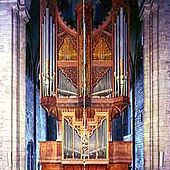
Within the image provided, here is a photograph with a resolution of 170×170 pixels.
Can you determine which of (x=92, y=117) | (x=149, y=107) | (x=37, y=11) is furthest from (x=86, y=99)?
(x=37, y=11)

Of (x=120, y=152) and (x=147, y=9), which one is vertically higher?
(x=147, y=9)

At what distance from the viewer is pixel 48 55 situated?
56.4ft

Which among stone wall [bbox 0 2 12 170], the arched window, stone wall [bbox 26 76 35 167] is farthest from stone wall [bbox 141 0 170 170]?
the arched window

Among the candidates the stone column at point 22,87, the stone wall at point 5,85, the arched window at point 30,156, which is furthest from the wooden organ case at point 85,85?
the arched window at point 30,156

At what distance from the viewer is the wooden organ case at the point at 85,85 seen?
653 inches

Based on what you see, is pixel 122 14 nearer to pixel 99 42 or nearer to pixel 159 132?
pixel 99 42

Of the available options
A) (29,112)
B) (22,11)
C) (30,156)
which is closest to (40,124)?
(30,156)

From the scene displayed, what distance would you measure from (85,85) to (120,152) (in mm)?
2442

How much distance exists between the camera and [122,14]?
1748cm

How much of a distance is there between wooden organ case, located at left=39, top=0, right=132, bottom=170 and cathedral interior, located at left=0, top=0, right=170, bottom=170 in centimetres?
3

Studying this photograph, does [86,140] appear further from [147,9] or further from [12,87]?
[147,9]

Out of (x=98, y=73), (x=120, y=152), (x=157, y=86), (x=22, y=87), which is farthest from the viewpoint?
(x=98, y=73)

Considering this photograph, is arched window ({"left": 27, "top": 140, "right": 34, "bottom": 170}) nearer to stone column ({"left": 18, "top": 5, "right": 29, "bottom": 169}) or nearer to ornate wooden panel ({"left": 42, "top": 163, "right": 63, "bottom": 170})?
ornate wooden panel ({"left": 42, "top": 163, "right": 63, "bottom": 170})

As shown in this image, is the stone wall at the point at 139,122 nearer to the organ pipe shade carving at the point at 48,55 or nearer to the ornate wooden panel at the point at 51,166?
the organ pipe shade carving at the point at 48,55
